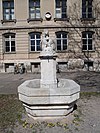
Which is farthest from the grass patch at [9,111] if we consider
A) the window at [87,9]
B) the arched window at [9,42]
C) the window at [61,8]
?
the window at [87,9]

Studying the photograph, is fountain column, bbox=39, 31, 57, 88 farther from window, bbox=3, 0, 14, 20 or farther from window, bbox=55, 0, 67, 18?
window, bbox=3, 0, 14, 20

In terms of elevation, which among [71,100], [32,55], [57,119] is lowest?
[57,119]

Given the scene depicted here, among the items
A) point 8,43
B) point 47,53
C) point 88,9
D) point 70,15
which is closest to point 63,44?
point 70,15

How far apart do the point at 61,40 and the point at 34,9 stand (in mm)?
3836

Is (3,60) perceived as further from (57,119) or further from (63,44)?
(57,119)

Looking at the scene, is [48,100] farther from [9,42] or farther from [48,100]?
[9,42]

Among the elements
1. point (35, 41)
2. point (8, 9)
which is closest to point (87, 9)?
point (35, 41)

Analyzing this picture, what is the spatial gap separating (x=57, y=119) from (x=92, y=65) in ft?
41.5

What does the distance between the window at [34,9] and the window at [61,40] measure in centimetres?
268

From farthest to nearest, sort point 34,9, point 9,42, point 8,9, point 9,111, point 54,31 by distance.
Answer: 1. point 9,42
2. point 8,9
3. point 34,9
4. point 54,31
5. point 9,111

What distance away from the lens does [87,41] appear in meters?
17.1

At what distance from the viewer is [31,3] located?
16922mm

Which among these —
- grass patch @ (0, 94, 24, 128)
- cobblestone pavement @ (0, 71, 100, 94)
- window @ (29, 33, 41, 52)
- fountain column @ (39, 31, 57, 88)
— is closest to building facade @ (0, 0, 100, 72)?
window @ (29, 33, 41, 52)

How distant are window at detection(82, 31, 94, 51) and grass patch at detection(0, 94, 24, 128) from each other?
11.2 metres
